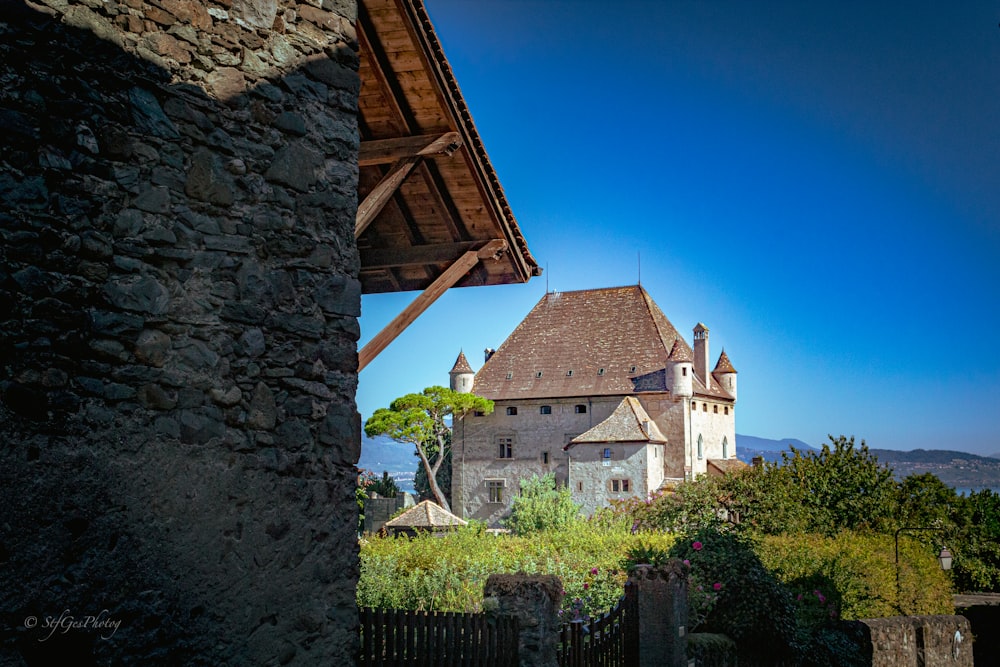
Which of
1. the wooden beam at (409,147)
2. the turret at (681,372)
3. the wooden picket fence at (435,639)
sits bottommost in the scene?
the wooden picket fence at (435,639)

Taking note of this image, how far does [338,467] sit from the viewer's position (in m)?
4.64

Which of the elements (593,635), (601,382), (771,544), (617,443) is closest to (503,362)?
(601,382)

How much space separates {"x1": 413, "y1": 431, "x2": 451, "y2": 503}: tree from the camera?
160 feet

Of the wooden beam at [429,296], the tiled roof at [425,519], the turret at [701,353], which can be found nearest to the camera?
the wooden beam at [429,296]

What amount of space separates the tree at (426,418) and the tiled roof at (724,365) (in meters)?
15.1

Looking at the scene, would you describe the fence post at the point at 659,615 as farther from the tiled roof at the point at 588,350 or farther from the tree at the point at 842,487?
the tiled roof at the point at 588,350

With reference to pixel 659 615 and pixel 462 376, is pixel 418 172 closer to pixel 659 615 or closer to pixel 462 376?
pixel 659 615

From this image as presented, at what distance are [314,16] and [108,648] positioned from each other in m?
3.46

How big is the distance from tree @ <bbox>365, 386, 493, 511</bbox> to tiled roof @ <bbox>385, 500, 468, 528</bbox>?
1016 inches

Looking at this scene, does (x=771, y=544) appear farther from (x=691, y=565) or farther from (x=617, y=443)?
(x=617, y=443)

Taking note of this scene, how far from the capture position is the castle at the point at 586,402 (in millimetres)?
43156

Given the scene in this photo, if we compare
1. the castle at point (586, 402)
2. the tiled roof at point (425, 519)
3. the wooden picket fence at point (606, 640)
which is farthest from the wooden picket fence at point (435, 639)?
the castle at point (586, 402)

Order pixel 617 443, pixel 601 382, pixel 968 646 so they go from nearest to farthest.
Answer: pixel 968 646 < pixel 617 443 < pixel 601 382

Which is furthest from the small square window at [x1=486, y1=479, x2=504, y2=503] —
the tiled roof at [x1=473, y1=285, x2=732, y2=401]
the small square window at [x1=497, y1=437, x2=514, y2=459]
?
the tiled roof at [x1=473, y1=285, x2=732, y2=401]
